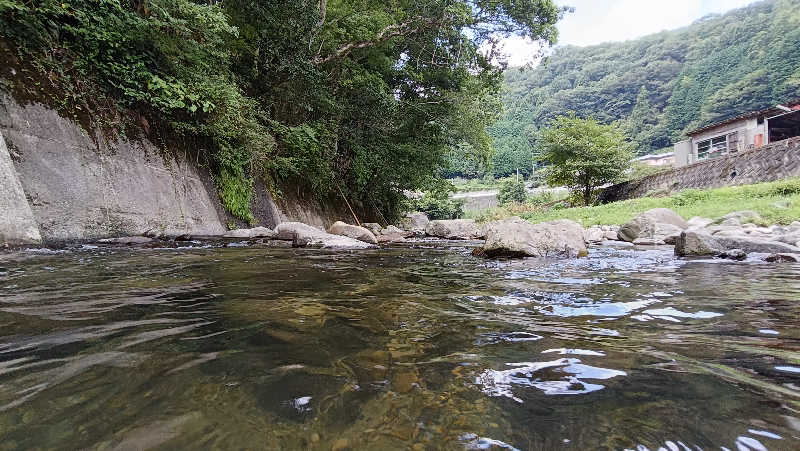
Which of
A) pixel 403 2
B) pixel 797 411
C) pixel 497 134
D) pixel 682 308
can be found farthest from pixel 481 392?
pixel 497 134

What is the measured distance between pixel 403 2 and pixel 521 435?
1305 cm

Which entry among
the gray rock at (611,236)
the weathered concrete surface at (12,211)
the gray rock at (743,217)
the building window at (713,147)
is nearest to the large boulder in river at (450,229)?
the gray rock at (611,236)

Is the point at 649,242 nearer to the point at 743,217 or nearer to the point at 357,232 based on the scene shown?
the point at 743,217

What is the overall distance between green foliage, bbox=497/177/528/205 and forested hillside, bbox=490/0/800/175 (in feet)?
23.7

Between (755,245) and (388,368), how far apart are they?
A: 5.86 metres

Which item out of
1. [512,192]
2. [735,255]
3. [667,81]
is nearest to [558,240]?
[735,255]

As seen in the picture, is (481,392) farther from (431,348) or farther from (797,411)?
(797,411)

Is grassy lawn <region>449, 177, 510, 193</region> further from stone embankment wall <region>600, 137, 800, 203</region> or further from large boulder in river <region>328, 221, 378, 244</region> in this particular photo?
large boulder in river <region>328, 221, 378, 244</region>

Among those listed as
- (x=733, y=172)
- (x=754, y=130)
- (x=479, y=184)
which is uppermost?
(x=479, y=184)

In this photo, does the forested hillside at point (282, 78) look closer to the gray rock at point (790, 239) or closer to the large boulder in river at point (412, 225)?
the large boulder in river at point (412, 225)

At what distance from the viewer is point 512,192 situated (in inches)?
1660

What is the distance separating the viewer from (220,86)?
6.99m

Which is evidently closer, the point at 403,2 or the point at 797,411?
the point at 797,411

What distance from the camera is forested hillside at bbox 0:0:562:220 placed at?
5.58 m
